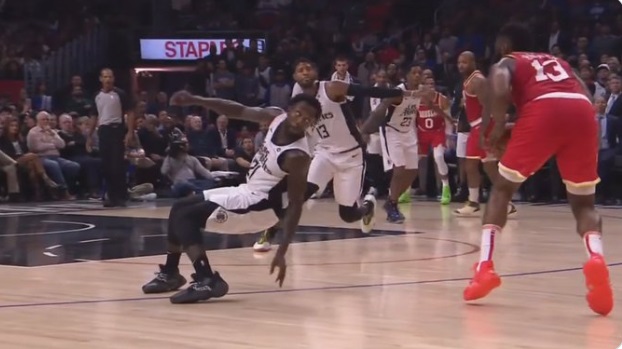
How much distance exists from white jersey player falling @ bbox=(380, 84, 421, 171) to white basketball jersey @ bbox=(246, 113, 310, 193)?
19.5 ft

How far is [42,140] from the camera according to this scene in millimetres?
16062

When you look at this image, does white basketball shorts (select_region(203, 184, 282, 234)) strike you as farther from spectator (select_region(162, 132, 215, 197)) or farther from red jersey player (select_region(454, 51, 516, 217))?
spectator (select_region(162, 132, 215, 197))

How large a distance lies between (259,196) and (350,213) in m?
3.04

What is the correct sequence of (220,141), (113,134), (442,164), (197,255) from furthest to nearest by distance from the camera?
(220,141)
(442,164)
(113,134)
(197,255)

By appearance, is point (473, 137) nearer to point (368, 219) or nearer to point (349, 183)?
point (368, 219)

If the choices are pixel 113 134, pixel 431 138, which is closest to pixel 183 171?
pixel 113 134

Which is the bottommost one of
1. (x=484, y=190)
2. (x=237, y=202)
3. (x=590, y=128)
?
(x=484, y=190)

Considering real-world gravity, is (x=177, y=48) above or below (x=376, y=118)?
above

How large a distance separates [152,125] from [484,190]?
15.1 ft

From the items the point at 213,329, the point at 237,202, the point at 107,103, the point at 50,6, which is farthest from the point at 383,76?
the point at 50,6

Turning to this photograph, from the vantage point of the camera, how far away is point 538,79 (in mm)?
6762

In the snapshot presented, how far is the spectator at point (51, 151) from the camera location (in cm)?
1603

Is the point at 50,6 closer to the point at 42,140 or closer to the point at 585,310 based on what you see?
the point at 42,140

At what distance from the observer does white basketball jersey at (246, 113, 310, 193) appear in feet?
23.7
